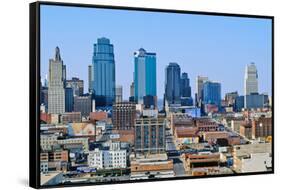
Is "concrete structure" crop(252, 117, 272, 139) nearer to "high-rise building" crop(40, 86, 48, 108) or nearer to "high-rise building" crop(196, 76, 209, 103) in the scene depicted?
"high-rise building" crop(196, 76, 209, 103)

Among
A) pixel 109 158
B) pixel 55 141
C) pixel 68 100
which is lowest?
pixel 109 158

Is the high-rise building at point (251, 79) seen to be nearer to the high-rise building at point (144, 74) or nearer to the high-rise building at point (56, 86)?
the high-rise building at point (144, 74)

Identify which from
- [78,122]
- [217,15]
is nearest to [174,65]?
[217,15]

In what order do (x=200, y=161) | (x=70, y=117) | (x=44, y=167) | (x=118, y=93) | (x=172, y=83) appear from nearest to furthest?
(x=44, y=167)
(x=70, y=117)
(x=118, y=93)
(x=172, y=83)
(x=200, y=161)

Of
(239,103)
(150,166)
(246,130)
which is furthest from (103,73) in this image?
(246,130)

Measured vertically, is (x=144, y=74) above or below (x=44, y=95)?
above

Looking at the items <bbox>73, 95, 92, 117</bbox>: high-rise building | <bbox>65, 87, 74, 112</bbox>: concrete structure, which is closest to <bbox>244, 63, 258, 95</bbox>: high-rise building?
<bbox>73, 95, 92, 117</bbox>: high-rise building

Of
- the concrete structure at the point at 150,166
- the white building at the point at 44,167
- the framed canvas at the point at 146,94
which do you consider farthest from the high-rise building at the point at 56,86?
the concrete structure at the point at 150,166

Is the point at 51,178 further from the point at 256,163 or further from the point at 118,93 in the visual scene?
the point at 256,163
